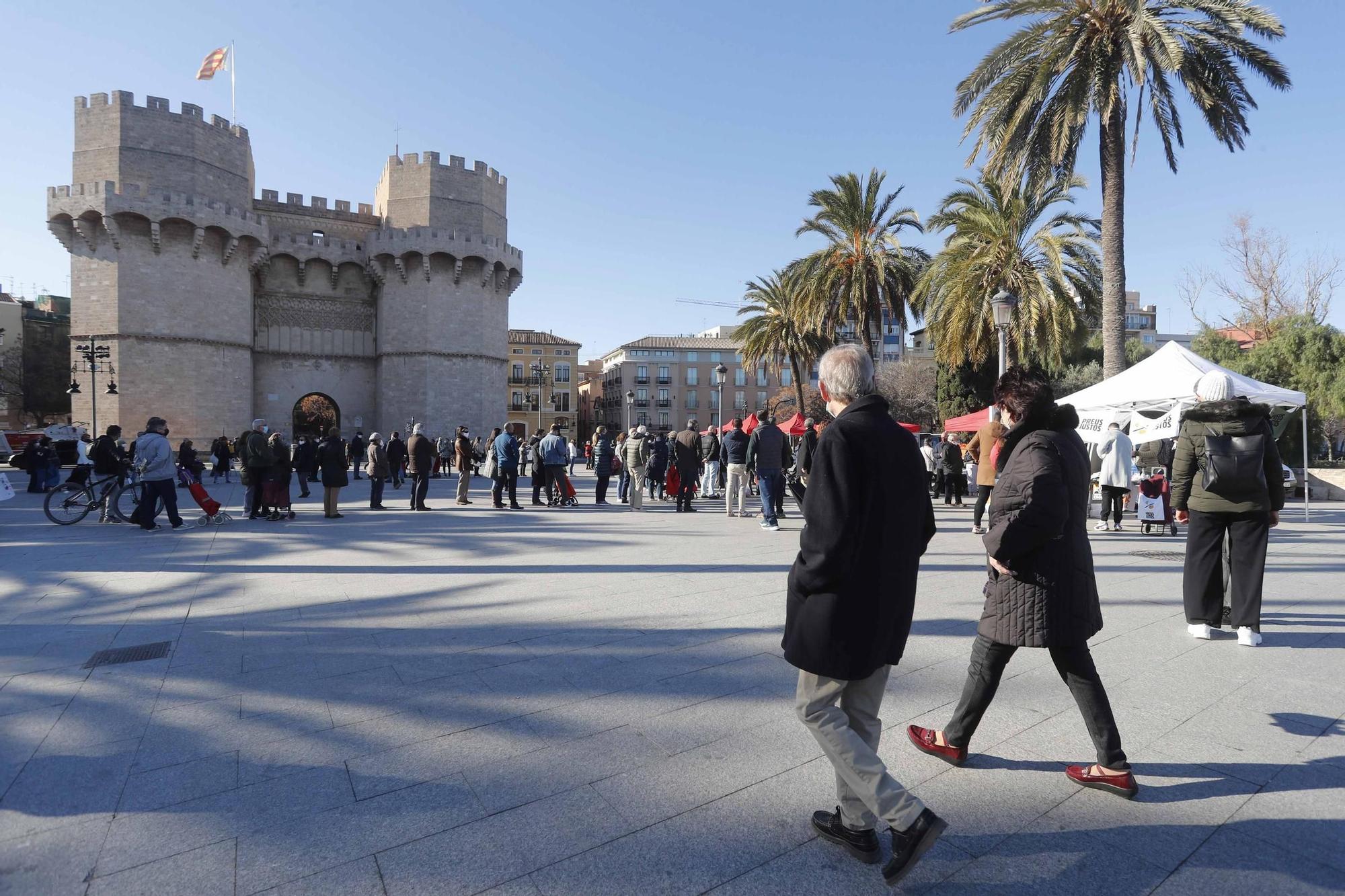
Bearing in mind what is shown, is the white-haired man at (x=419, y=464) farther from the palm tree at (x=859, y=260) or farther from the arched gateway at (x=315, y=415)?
the arched gateway at (x=315, y=415)

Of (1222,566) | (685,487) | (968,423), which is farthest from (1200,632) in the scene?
(968,423)

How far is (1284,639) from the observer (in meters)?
4.90

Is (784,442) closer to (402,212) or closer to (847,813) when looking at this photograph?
(847,813)

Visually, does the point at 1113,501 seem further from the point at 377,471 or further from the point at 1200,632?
the point at 377,471

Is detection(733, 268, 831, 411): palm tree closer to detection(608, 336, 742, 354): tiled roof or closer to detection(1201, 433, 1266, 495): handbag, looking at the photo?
detection(1201, 433, 1266, 495): handbag

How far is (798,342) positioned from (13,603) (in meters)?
24.9

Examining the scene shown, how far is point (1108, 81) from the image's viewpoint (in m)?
13.9

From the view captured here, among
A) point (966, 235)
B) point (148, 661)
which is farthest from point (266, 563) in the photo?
point (966, 235)

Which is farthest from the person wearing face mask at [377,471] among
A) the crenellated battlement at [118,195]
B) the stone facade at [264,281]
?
the crenellated battlement at [118,195]

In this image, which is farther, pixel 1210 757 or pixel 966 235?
pixel 966 235

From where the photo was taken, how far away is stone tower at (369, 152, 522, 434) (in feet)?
124

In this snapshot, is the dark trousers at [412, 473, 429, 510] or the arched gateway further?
the arched gateway

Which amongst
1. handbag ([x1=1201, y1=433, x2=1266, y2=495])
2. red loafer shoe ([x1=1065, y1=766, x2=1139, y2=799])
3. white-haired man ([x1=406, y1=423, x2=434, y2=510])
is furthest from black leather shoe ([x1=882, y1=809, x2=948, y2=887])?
white-haired man ([x1=406, y1=423, x2=434, y2=510])

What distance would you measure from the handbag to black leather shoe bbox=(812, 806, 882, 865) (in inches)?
146
